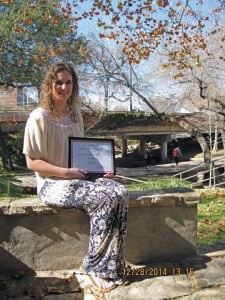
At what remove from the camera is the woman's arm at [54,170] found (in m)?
2.62

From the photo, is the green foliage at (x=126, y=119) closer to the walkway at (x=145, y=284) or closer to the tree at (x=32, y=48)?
the tree at (x=32, y=48)

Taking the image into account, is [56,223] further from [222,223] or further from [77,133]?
[222,223]

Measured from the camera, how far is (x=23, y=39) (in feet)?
45.9

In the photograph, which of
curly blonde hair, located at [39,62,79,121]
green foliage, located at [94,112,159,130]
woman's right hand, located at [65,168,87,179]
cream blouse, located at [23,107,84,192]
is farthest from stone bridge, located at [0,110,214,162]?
woman's right hand, located at [65,168,87,179]

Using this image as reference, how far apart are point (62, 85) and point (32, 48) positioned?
41.5ft

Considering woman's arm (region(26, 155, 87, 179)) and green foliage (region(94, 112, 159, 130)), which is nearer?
woman's arm (region(26, 155, 87, 179))

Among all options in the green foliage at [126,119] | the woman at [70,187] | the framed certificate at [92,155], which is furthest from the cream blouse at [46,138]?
the green foliage at [126,119]

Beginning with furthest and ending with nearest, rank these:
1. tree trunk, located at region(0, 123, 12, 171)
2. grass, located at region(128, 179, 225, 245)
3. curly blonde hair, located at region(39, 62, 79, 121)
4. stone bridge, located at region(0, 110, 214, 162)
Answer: stone bridge, located at region(0, 110, 214, 162) < tree trunk, located at region(0, 123, 12, 171) < grass, located at region(128, 179, 225, 245) < curly blonde hair, located at region(39, 62, 79, 121)

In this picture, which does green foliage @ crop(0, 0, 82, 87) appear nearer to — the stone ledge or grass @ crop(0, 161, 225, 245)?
grass @ crop(0, 161, 225, 245)

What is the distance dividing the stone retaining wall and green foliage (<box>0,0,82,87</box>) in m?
11.4

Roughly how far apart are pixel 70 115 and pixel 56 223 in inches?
36.7

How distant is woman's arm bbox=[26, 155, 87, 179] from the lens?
8.59ft

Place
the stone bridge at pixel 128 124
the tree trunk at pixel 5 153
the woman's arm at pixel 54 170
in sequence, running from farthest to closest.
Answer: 1. the stone bridge at pixel 128 124
2. the tree trunk at pixel 5 153
3. the woman's arm at pixel 54 170

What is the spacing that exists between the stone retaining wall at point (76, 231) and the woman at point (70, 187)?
0.67ft
